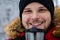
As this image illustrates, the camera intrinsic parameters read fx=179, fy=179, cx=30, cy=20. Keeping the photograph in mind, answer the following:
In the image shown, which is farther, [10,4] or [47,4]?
[10,4]

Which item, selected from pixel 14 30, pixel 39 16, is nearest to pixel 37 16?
pixel 39 16

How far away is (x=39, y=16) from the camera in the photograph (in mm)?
506

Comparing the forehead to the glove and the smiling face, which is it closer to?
the smiling face

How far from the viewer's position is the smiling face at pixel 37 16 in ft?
1.66

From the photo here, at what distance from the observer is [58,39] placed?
1.72 feet

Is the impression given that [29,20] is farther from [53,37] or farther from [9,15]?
[9,15]

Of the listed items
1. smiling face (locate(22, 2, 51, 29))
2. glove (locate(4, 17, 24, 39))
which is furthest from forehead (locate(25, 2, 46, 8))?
glove (locate(4, 17, 24, 39))

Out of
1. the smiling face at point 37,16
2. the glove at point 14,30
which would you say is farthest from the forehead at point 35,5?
the glove at point 14,30

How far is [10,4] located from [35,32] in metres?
0.50

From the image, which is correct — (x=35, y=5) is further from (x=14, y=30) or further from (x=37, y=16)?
(x=14, y=30)

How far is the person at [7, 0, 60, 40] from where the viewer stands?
20.0 inches

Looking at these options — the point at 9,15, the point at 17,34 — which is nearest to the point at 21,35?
the point at 17,34

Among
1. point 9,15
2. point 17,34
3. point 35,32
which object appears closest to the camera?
point 35,32

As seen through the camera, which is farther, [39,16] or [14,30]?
[14,30]
